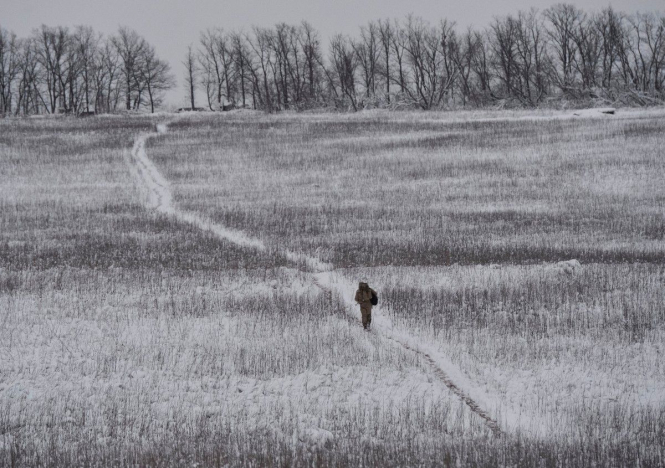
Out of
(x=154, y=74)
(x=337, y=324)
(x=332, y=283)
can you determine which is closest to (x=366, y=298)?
(x=337, y=324)

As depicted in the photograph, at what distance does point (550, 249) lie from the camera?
58.9 ft

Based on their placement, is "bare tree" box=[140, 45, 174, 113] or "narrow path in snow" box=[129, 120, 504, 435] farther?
"bare tree" box=[140, 45, 174, 113]

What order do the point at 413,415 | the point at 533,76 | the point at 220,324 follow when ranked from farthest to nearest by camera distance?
the point at 533,76 → the point at 220,324 → the point at 413,415

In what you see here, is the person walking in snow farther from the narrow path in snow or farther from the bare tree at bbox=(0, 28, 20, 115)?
the bare tree at bbox=(0, 28, 20, 115)

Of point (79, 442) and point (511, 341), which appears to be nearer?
point (79, 442)

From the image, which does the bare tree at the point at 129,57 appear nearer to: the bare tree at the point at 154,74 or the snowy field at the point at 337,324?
the bare tree at the point at 154,74

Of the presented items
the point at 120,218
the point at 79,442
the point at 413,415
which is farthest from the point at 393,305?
the point at 120,218

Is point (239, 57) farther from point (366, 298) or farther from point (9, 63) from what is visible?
point (366, 298)

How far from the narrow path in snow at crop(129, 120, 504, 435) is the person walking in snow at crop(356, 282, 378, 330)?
465 millimetres

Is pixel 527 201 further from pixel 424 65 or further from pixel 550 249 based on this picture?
pixel 424 65

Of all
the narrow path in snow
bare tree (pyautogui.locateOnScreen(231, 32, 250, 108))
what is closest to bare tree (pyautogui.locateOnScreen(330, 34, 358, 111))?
bare tree (pyautogui.locateOnScreen(231, 32, 250, 108))

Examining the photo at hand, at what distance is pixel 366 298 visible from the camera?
440 inches

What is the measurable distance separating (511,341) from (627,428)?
10.5 feet

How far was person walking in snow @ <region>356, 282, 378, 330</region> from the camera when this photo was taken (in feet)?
36.5
